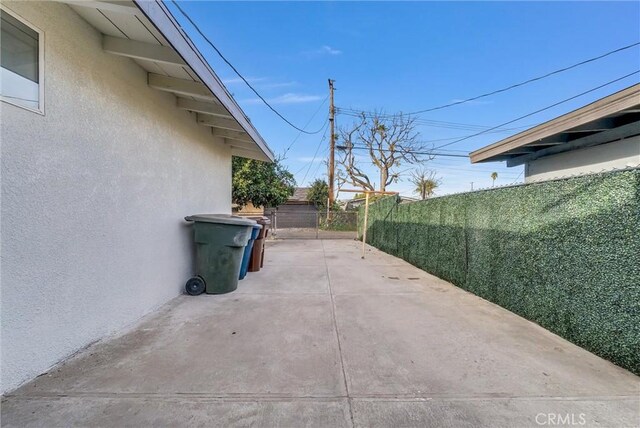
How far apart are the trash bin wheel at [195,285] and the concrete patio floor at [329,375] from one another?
76 cm

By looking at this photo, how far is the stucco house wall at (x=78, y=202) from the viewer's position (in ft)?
7.39

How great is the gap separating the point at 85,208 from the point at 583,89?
1305cm

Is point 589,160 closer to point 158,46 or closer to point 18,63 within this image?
point 158,46

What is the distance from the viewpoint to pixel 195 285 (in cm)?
508

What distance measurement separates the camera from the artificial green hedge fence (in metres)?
2.76

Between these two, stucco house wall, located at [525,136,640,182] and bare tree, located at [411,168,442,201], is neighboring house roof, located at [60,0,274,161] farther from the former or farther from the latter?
bare tree, located at [411,168,442,201]

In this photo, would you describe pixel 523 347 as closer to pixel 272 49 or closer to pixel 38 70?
pixel 38 70

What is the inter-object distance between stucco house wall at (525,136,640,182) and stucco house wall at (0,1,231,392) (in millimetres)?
6603

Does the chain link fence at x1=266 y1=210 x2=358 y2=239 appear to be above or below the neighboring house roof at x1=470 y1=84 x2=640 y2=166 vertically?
below

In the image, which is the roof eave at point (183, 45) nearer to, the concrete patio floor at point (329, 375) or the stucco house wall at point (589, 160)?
the concrete patio floor at point (329, 375)

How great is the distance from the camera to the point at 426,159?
88.9 feet

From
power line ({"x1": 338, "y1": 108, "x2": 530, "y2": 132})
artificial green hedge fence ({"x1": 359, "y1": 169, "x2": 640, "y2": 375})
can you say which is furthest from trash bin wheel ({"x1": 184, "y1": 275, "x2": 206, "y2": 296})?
power line ({"x1": 338, "y1": 108, "x2": 530, "y2": 132})

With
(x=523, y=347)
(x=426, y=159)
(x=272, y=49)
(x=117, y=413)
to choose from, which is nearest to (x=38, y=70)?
(x=117, y=413)

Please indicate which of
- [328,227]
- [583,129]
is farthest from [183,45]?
[328,227]
